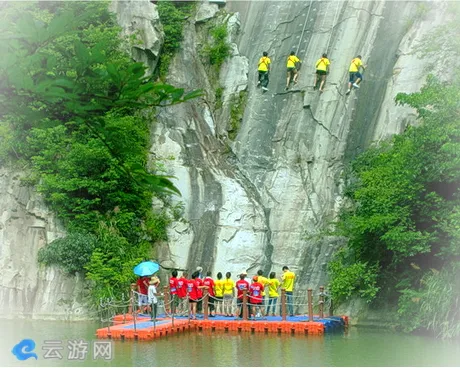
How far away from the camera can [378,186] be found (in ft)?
56.1

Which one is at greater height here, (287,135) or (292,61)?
(292,61)

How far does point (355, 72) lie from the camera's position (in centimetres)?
2145

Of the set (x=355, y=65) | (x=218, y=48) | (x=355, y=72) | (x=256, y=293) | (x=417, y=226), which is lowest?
(x=256, y=293)

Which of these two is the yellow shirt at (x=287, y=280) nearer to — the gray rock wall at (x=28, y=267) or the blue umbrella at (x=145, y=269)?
the blue umbrella at (x=145, y=269)

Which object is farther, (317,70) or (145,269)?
(317,70)

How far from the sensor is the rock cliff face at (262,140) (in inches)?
766

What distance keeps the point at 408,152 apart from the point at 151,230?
7.44 m

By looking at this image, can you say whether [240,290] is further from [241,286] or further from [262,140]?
[262,140]

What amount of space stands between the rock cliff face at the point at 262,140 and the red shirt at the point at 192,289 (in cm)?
324

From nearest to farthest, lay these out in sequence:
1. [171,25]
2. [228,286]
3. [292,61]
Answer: [228,286]
[292,61]
[171,25]

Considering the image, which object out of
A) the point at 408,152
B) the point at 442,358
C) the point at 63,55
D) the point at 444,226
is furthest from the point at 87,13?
the point at 408,152

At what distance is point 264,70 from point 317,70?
1.78 m

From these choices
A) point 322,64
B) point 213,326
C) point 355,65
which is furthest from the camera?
point 322,64
